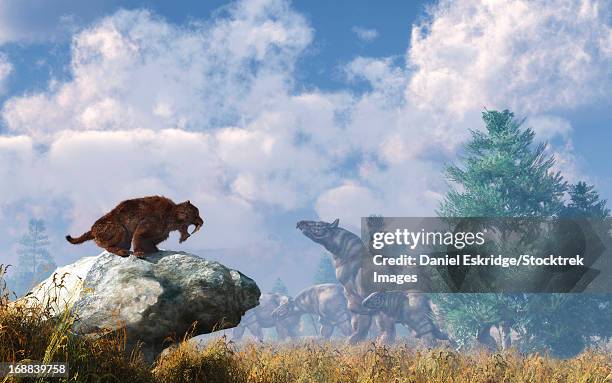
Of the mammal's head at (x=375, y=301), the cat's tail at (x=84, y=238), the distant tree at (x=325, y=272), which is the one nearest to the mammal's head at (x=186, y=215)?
the cat's tail at (x=84, y=238)

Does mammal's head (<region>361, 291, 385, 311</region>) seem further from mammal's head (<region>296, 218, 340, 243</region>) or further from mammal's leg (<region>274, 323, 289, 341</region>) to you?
mammal's leg (<region>274, 323, 289, 341</region>)

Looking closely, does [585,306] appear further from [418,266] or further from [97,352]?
[97,352]

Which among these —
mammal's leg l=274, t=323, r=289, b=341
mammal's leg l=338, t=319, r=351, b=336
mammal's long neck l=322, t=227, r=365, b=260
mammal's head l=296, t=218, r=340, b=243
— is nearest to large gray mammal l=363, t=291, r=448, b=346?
mammal's long neck l=322, t=227, r=365, b=260

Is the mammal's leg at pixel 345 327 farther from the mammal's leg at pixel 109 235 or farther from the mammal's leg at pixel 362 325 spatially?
the mammal's leg at pixel 109 235

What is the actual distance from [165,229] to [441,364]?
5.42m

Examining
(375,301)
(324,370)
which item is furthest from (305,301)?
(324,370)

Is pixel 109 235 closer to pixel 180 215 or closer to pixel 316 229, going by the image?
pixel 180 215

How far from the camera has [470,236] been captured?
93.5ft

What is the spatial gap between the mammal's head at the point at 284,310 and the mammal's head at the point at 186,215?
38698 mm

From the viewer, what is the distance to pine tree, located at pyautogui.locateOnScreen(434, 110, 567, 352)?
102 ft

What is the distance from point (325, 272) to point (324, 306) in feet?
96.6

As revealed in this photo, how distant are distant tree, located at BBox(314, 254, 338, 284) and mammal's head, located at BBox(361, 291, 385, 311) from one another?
43874 millimetres

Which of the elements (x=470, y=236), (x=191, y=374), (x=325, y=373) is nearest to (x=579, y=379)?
(x=325, y=373)

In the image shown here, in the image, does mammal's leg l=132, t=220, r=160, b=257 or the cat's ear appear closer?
mammal's leg l=132, t=220, r=160, b=257
